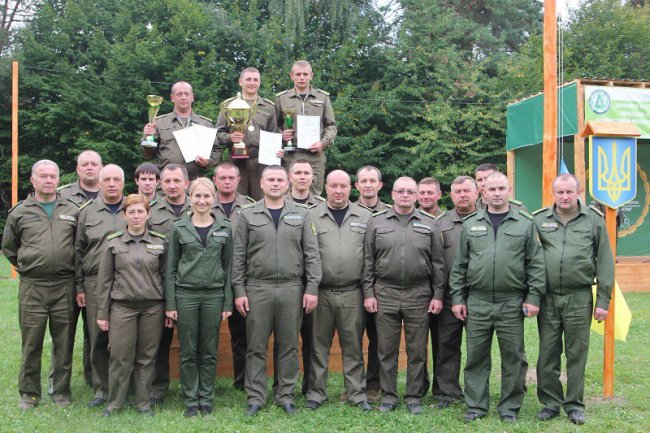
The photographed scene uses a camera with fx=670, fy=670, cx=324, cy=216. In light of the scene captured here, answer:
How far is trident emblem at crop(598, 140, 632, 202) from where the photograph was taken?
6164 mm

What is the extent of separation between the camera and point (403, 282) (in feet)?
18.7

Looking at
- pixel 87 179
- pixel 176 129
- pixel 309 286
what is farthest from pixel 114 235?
pixel 176 129

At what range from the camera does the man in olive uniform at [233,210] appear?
6.41 meters

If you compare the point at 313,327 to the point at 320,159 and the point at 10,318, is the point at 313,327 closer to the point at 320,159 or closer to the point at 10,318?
the point at 320,159

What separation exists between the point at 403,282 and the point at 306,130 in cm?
265

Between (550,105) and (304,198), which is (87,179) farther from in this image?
(550,105)

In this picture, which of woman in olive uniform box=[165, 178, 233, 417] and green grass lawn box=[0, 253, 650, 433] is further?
woman in olive uniform box=[165, 178, 233, 417]

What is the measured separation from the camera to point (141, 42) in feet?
74.0

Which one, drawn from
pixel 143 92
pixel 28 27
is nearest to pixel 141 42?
pixel 143 92

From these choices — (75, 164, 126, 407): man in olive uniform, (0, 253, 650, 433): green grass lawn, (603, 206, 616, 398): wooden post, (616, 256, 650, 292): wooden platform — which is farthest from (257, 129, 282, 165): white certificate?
(616, 256, 650, 292): wooden platform

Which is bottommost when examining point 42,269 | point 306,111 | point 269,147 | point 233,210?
point 42,269

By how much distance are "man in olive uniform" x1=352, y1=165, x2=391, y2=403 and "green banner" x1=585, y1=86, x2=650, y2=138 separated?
798cm

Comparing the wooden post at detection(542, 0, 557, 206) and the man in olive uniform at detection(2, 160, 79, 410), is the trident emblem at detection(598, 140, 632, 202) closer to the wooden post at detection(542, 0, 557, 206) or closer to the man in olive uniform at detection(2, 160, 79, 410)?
the wooden post at detection(542, 0, 557, 206)

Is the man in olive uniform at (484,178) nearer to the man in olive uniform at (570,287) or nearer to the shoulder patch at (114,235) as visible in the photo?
the man in olive uniform at (570,287)
